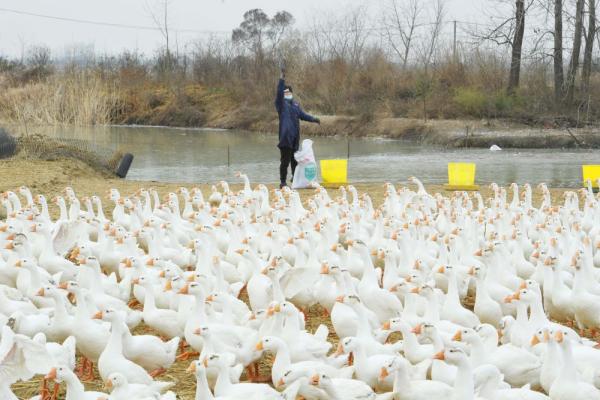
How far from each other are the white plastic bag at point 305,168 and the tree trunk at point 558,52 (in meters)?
15.5

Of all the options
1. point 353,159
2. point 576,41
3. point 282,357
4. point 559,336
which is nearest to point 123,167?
point 353,159

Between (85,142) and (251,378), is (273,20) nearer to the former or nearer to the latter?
(85,142)

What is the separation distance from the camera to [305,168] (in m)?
13.2

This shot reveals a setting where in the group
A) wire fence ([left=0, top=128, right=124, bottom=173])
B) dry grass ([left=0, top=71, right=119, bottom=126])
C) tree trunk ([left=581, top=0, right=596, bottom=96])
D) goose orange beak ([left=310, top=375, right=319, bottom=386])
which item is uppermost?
tree trunk ([left=581, top=0, right=596, bottom=96])

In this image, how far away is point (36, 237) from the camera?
7.68 meters

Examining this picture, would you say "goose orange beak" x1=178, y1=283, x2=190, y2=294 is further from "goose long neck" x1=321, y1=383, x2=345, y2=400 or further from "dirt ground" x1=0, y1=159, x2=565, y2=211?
"dirt ground" x1=0, y1=159, x2=565, y2=211

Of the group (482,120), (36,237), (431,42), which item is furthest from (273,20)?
(36,237)

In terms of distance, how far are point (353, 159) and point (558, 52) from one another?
1111cm

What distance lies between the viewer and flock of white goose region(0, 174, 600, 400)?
432 centimetres

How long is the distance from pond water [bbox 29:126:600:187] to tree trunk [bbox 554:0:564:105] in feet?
16.1

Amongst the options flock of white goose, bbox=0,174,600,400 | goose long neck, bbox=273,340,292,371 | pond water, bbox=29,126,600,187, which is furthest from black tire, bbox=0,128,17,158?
goose long neck, bbox=273,340,292,371

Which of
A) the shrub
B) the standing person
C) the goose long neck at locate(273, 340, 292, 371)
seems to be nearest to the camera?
the goose long neck at locate(273, 340, 292, 371)

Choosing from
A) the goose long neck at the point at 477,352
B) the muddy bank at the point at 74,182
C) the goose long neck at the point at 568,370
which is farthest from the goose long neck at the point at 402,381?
the muddy bank at the point at 74,182

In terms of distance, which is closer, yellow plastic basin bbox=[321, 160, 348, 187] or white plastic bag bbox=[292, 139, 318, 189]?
white plastic bag bbox=[292, 139, 318, 189]
